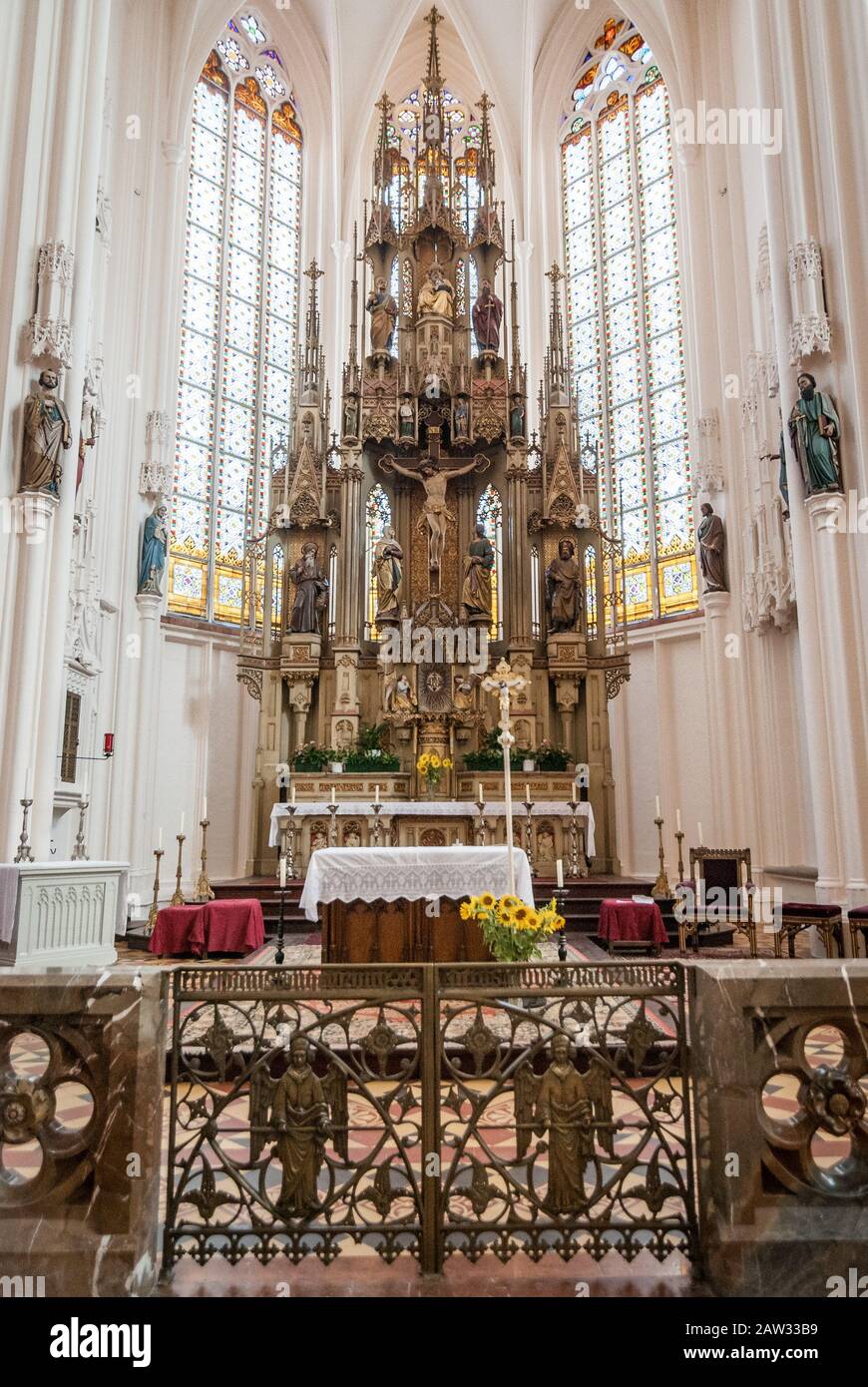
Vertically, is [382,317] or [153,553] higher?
[382,317]

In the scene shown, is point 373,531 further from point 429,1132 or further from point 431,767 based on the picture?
point 429,1132

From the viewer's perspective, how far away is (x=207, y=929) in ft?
28.6

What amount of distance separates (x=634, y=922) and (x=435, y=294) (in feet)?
39.2

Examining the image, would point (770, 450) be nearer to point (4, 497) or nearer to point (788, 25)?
point (788, 25)

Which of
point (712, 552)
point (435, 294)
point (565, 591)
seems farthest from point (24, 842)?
point (435, 294)

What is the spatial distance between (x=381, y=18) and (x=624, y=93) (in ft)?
18.2

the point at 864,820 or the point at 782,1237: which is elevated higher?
the point at 864,820

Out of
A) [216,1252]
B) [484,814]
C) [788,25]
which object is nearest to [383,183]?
[788,25]

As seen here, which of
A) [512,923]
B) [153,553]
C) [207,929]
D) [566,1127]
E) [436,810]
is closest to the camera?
[566,1127]

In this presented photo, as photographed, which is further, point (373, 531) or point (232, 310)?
point (232, 310)

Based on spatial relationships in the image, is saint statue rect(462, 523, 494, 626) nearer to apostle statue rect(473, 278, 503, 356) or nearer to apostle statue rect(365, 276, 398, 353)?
apostle statue rect(473, 278, 503, 356)

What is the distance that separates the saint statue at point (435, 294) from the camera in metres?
15.6

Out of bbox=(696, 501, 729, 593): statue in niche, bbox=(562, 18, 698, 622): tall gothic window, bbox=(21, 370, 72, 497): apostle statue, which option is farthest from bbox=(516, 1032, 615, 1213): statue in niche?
bbox=(562, 18, 698, 622): tall gothic window

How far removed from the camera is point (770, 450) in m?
12.7
